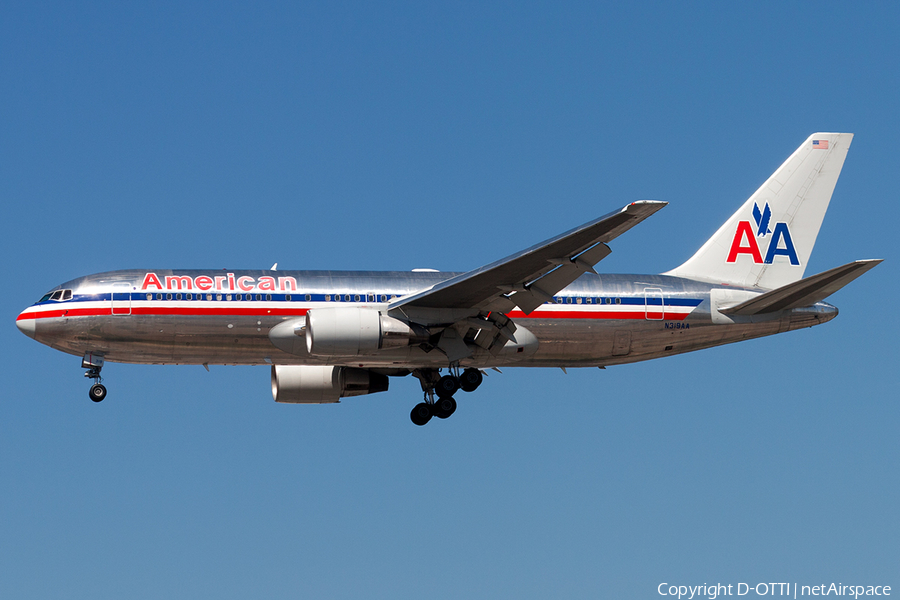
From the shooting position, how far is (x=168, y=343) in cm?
3431

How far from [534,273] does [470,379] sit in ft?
17.4

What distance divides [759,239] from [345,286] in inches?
614

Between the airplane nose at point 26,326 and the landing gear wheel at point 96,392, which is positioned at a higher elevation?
the airplane nose at point 26,326

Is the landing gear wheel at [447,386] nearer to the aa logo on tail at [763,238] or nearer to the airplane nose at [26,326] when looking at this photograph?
the aa logo on tail at [763,238]

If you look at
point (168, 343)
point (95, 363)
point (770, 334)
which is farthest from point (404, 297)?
point (770, 334)

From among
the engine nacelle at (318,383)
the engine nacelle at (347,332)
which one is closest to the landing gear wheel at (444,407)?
the engine nacelle at (318,383)

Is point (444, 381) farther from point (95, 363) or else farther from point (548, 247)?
Answer: point (95, 363)

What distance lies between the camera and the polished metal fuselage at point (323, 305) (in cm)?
3431

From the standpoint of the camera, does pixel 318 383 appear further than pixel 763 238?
No

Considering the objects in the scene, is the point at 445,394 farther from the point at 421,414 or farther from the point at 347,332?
the point at 347,332

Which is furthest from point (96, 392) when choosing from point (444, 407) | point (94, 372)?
point (444, 407)

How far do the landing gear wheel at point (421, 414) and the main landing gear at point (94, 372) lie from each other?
9.91 m

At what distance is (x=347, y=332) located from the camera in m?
32.6

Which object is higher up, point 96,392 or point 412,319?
point 412,319
